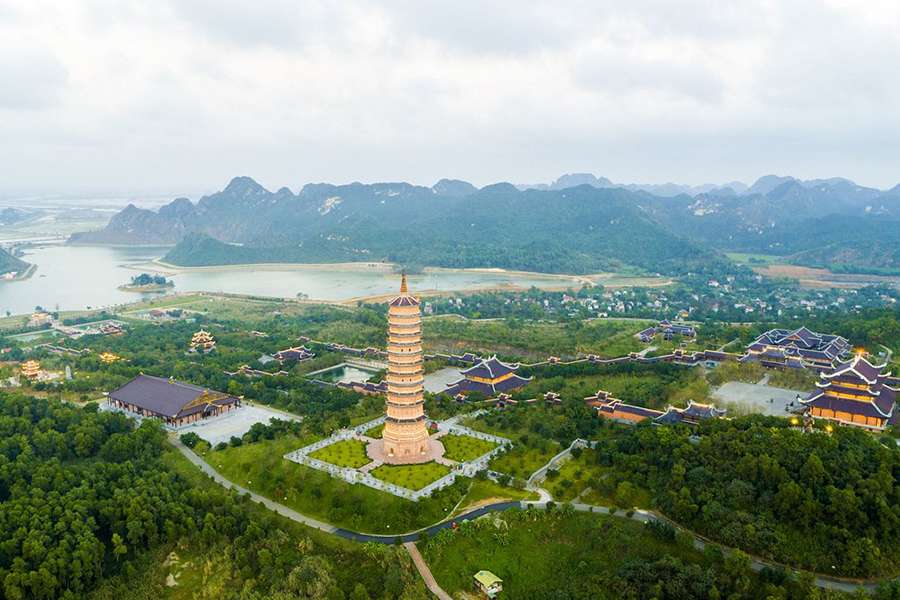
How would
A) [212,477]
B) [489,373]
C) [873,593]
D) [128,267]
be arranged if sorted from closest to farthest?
[873,593] → [212,477] → [489,373] → [128,267]

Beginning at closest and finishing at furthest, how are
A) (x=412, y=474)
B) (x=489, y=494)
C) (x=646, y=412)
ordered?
(x=489, y=494) → (x=412, y=474) → (x=646, y=412)

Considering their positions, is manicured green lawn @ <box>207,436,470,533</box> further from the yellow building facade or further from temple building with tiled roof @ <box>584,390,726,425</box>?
temple building with tiled roof @ <box>584,390,726,425</box>

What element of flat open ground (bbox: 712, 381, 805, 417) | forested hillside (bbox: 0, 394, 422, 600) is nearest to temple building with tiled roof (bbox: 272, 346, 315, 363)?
forested hillside (bbox: 0, 394, 422, 600)

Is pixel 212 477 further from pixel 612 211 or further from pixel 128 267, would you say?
pixel 612 211

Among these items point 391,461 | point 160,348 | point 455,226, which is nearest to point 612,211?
point 455,226

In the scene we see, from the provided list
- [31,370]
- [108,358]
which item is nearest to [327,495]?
[31,370]

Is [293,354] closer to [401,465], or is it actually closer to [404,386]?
[404,386]
